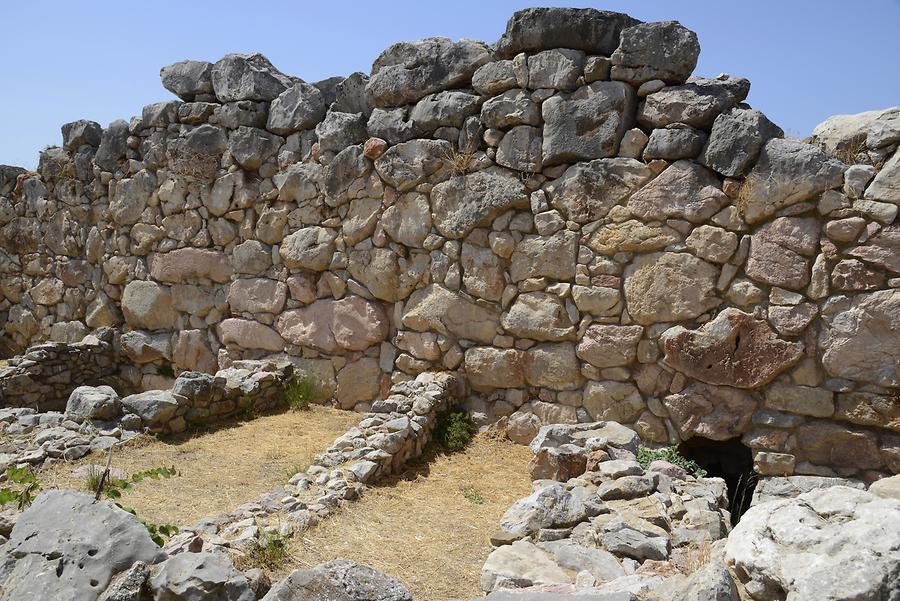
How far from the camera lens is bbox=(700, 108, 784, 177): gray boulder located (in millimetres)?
6086

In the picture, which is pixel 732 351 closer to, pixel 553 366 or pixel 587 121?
pixel 553 366

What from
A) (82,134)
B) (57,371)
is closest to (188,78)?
(82,134)

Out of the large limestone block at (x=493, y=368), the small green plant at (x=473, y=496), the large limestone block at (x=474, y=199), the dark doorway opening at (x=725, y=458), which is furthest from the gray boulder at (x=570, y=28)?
the small green plant at (x=473, y=496)

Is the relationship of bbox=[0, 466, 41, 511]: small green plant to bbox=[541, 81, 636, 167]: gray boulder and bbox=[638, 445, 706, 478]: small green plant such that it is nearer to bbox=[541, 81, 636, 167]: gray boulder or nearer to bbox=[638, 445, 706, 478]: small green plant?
bbox=[638, 445, 706, 478]: small green plant

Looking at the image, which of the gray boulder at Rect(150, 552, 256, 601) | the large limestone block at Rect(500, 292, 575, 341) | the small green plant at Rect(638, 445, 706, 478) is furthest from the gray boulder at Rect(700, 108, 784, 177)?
the gray boulder at Rect(150, 552, 256, 601)

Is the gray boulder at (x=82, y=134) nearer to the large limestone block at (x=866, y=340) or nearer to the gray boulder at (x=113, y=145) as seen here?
the gray boulder at (x=113, y=145)

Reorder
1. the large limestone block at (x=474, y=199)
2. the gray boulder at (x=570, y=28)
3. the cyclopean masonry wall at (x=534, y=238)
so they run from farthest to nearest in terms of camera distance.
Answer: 1. the large limestone block at (x=474, y=199)
2. the gray boulder at (x=570, y=28)
3. the cyclopean masonry wall at (x=534, y=238)

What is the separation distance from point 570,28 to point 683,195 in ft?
6.47

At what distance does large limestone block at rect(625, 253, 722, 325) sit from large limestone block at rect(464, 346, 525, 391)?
1.35 metres

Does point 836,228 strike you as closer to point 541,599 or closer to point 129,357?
point 541,599

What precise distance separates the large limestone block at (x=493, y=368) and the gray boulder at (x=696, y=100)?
270cm

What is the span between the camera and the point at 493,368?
7.43 m

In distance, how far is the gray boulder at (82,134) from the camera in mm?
10430

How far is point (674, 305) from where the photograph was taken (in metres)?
6.48
